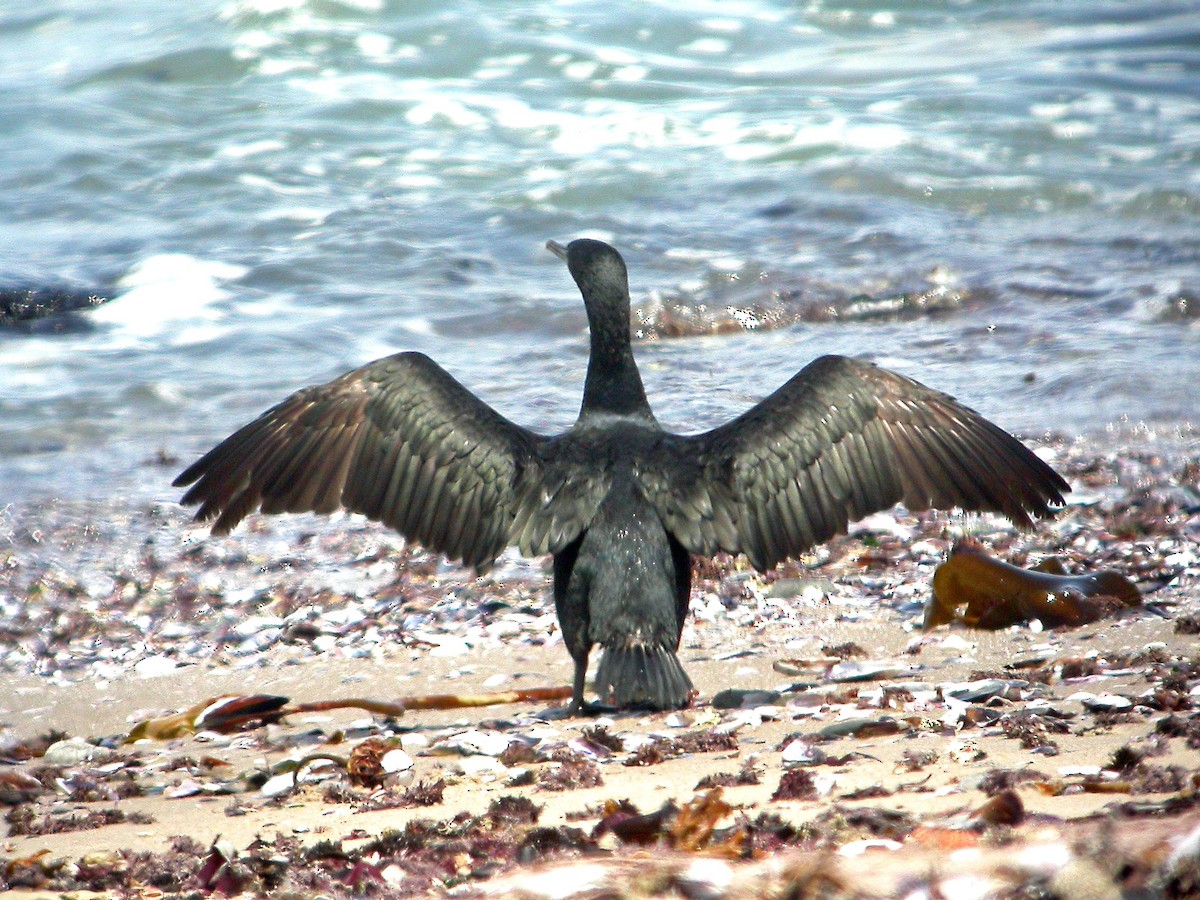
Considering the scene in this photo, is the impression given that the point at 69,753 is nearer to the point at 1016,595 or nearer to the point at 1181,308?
the point at 1016,595

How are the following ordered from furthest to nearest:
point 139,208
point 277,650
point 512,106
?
point 512,106
point 139,208
point 277,650

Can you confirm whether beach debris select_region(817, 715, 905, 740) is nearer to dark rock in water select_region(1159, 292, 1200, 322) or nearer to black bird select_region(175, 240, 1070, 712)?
black bird select_region(175, 240, 1070, 712)

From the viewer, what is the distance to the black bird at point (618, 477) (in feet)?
18.1

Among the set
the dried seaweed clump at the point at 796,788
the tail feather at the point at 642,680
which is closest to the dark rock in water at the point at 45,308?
the tail feather at the point at 642,680

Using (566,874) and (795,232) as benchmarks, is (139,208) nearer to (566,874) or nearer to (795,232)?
(795,232)

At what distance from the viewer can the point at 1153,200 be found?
15820mm

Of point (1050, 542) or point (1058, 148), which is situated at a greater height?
point (1058, 148)

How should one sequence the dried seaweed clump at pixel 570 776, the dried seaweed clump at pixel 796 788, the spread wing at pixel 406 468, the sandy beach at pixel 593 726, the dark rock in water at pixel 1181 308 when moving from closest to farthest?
the sandy beach at pixel 593 726 < the dried seaweed clump at pixel 796 788 < the dried seaweed clump at pixel 570 776 < the spread wing at pixel 406 468 < the dark rock in water at pixel 1181 308

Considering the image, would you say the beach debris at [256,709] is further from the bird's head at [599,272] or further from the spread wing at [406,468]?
the bird's head at [599,272]

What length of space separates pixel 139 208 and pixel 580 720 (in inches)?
511

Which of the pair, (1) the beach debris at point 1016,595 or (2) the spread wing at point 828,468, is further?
(1) the beach debris at point 1016,595

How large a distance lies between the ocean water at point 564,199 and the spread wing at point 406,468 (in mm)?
3394

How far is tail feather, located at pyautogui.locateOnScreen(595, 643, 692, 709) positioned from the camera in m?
5.16

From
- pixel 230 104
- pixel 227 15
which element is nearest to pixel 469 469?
pixel 230 104
